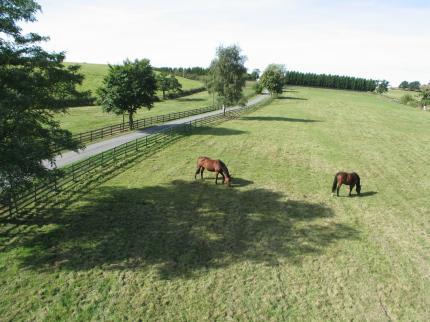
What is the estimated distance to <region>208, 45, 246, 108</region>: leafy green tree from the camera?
159 feet

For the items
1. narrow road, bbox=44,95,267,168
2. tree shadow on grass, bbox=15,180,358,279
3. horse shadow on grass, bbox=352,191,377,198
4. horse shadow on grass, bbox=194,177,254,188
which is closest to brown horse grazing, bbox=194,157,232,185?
horse shadow on grass, bbox=194,177,254,188

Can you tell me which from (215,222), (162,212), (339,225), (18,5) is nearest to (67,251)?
(162,212)

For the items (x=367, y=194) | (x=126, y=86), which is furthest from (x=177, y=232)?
(x=126, y=86)

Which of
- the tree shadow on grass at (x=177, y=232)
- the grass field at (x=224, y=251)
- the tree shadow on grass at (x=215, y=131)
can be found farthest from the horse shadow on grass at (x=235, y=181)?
the tree shadow on grass at (x=215, y=131)

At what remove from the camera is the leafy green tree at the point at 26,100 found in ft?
40.7

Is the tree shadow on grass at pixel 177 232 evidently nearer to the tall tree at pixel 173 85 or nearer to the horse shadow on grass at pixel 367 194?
the horse shadow on grass at pixel 367 194

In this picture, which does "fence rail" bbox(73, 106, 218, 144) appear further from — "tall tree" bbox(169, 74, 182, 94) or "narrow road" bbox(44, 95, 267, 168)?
"tall tree" bbox(169, 74, 182, 94)

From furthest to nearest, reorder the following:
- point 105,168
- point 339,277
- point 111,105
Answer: point 111,105 → point 105,168 → point 339,277

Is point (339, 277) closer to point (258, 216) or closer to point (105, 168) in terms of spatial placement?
point (258, 216)

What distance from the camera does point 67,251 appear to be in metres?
13.1

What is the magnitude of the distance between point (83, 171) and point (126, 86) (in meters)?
17.0

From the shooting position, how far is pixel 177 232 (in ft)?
48.5

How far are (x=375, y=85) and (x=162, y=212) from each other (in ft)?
612

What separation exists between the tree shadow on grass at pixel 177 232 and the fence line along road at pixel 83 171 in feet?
4.93
